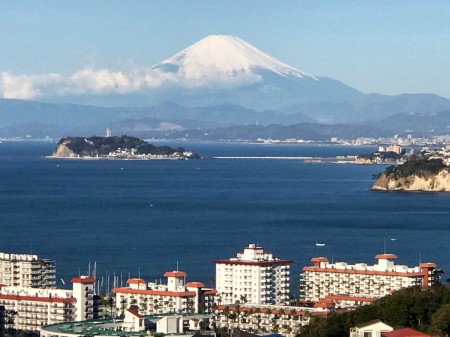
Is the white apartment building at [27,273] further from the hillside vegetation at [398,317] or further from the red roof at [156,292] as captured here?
the hillside vegetation at [398,317]

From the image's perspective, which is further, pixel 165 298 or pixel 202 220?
pixel 202 220

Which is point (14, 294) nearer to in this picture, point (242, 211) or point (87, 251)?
point (87, 251)

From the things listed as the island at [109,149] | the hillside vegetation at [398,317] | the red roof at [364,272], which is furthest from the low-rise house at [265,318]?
the island at [109,149]

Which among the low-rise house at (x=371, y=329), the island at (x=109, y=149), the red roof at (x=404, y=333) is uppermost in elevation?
the island at (x=109, y=149)

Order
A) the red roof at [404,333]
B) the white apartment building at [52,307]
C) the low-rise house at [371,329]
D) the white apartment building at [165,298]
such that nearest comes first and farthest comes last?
the red roof at [404,333] → the low-rise house at [371,329] → the white apartment building at [52,307] → the white apartment building at [165,298]

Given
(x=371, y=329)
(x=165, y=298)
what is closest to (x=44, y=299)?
(x=165, y=298)

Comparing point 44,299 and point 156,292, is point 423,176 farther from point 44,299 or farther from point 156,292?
point 44,299

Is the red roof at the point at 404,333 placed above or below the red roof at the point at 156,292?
above
